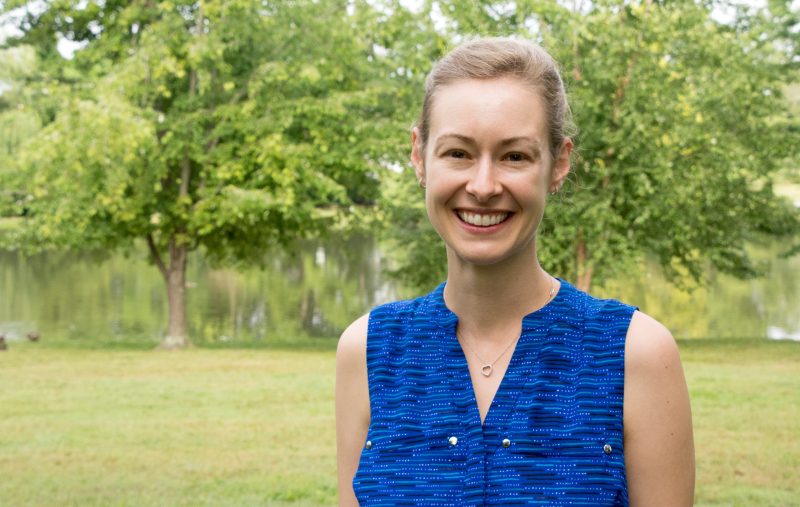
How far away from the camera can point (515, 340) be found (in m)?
1.86

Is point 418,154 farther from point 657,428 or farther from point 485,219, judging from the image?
point 657,428

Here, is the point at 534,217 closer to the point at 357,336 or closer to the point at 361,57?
the point at 357,336

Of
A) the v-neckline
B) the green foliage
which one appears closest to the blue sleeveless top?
the v-neckline

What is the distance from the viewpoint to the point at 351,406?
6.38 feet

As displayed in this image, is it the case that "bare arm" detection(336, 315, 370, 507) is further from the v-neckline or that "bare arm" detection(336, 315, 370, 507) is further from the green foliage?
the green foliage

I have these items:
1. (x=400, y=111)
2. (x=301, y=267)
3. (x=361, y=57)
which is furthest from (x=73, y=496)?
(x=301, y=267)

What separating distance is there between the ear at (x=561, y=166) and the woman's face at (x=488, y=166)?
0.04 m

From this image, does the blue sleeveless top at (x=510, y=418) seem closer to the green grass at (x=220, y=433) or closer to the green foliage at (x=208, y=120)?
the green grass at (x=220, y=433)

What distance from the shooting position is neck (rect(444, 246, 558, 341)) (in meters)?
1.85

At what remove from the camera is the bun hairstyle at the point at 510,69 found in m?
1.78

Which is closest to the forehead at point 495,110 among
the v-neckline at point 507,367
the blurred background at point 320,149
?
the v-neckline at point 507,367

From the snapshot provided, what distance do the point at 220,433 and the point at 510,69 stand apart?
29.6 feet

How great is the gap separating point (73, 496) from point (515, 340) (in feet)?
21.9

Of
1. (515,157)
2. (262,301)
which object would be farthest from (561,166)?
(262,301)
